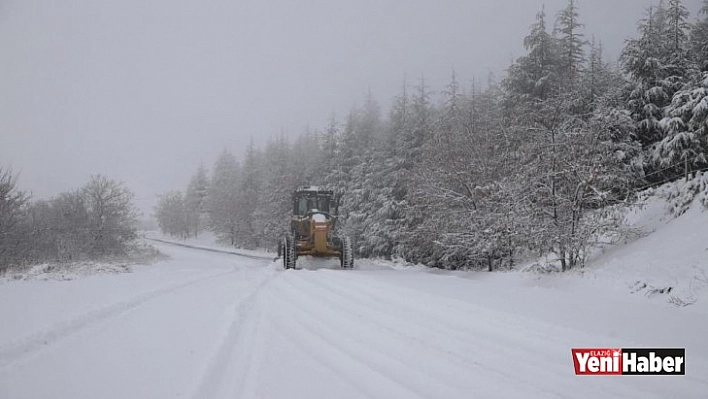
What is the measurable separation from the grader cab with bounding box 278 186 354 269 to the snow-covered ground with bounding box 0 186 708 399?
7.29 meters

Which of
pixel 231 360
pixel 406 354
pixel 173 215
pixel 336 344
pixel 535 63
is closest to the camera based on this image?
pixel 231 360

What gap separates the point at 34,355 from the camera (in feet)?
15.5

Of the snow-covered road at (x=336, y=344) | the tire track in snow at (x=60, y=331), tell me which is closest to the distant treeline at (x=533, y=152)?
the snow-covered road at (x=336, y=344)

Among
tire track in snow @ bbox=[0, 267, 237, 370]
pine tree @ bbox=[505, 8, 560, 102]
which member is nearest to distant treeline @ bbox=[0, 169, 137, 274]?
tire track in snow @ bbox=[0, 267, 237, 370]

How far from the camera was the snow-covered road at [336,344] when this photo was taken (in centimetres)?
382

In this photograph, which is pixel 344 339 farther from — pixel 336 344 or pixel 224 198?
pixel 224 198

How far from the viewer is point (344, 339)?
17.7 feet

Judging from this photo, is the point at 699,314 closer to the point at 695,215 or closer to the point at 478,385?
the point at 478,385

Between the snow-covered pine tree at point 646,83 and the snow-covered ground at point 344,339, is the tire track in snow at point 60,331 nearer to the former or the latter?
the snow-covered ground at point 344,339

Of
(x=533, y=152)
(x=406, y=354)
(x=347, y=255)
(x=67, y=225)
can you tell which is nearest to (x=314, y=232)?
(x=347, y=255)

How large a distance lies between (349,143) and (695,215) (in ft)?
77.4

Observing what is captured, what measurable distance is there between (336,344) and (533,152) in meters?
10.9

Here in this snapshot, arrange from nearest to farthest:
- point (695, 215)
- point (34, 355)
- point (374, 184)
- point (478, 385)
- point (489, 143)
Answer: point (478, 385)
point (34, 355)
point (695, 215)
point (489, 143)
point (374, 184)

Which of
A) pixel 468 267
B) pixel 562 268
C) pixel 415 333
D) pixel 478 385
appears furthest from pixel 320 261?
pixel 478 385
